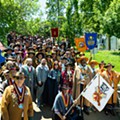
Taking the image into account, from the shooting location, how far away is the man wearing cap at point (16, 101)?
650cm

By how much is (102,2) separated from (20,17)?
363 inches

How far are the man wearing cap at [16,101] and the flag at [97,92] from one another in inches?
96.0

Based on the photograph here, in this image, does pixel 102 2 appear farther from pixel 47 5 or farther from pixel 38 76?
pixel 38 76

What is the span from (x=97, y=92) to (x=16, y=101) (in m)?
3.13

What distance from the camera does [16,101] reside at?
21.6 ft

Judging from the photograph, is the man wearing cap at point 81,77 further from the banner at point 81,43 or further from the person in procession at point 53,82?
the banner at point 81,43

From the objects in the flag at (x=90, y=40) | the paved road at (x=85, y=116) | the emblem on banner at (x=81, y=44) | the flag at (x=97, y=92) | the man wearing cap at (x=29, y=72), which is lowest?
the paved road at (x=85, y=116)

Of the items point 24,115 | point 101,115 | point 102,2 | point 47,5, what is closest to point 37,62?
point 101,115

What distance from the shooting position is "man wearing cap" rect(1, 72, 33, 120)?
21.3 ft

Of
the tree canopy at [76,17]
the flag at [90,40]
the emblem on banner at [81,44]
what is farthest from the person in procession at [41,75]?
the tree canopy at [76,17]

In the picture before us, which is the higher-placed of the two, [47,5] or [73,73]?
[47,5]

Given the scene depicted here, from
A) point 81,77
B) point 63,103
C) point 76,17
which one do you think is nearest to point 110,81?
point 81,77

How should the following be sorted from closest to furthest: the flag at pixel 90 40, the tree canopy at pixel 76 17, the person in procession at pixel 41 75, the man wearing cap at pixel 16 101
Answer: the man wearing cap at pixel 16 101, the person in procession at pixel 41 75, the flag at pixel 90 40, the tree canopy at pixel 76 17

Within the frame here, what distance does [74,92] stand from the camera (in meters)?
10.6
